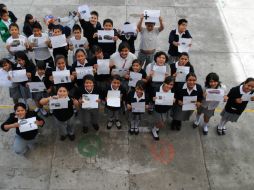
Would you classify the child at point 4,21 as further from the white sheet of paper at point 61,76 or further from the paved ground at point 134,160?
the white sheet of paper at point 61,76

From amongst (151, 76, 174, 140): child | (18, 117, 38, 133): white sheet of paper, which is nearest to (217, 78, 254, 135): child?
(151, 76, 174, 140): child

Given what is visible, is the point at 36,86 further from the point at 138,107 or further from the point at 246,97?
the point at 246,97

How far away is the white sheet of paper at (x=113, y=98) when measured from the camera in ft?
18.8

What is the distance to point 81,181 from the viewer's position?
18.8 ft

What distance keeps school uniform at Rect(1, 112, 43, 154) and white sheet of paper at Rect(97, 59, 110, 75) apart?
1511mm

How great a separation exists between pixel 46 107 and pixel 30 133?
1237 millimetres

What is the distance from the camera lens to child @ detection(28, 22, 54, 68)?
6.45m

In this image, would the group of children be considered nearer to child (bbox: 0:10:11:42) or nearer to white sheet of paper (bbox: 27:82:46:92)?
white sheet of paper (bbox: 27:82:46:92)

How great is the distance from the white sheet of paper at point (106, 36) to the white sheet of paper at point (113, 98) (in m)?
1.41

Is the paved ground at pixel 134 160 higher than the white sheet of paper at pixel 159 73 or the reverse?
the reverse

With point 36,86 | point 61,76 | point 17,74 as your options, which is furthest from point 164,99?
point 17,74

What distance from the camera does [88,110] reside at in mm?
6055

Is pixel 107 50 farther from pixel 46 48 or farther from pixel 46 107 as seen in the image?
pixel 46 107

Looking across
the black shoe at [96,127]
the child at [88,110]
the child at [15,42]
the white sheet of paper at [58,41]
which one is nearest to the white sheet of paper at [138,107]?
the child at [88,110]
